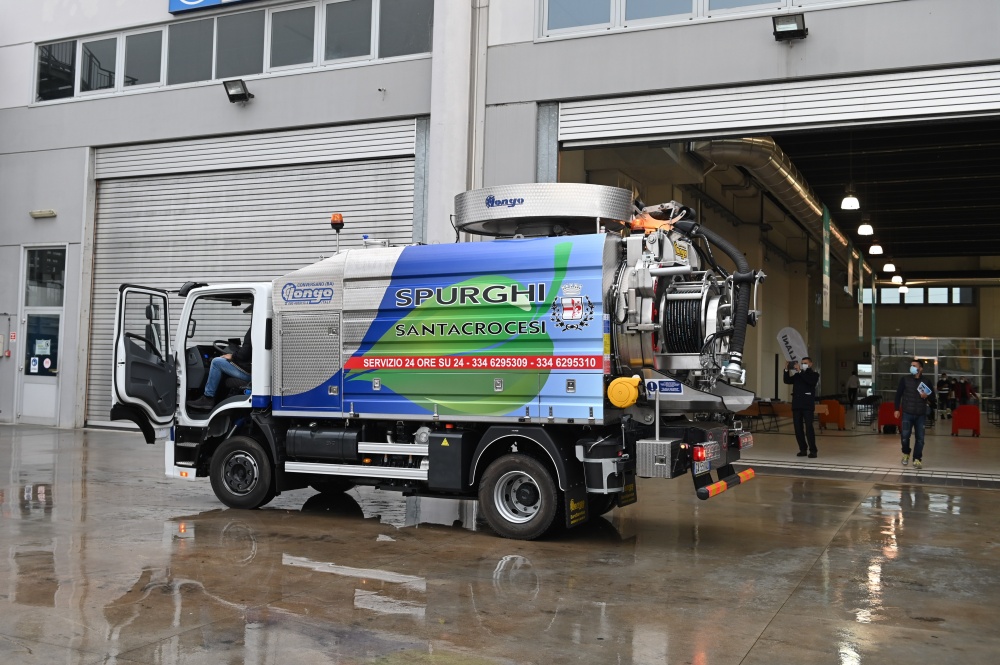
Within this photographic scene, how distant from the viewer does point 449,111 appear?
15.7m

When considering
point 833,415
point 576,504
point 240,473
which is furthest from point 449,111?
point 833,415

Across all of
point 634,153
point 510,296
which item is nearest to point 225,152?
point 634,153

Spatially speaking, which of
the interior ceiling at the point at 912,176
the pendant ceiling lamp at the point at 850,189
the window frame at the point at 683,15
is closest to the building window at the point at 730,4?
the window frame at the point at 683,15

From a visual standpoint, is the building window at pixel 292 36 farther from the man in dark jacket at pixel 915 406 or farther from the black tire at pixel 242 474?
the man in dark jacket at pixel 915 406

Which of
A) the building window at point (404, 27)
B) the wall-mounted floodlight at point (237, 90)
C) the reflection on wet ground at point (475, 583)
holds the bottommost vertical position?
the reflection on wet ground at point (475, 583)

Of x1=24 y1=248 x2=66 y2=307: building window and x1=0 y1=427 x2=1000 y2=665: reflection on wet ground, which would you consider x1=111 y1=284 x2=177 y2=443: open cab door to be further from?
x1=24 y1=248 x2=66 y2=307: building window

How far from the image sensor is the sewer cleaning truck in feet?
27.5

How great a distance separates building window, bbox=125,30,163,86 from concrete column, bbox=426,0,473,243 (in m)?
6.83

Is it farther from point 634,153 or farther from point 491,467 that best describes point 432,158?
point 491,467

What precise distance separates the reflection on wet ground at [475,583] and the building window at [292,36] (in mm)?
9606

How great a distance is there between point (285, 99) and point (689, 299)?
11.7 meters

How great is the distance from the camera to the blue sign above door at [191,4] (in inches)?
718

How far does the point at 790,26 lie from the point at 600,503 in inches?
310

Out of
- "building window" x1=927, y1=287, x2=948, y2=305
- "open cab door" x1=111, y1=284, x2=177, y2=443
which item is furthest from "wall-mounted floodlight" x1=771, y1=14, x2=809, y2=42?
"building window" x1=927, y1=287, x2=948, y2=305
